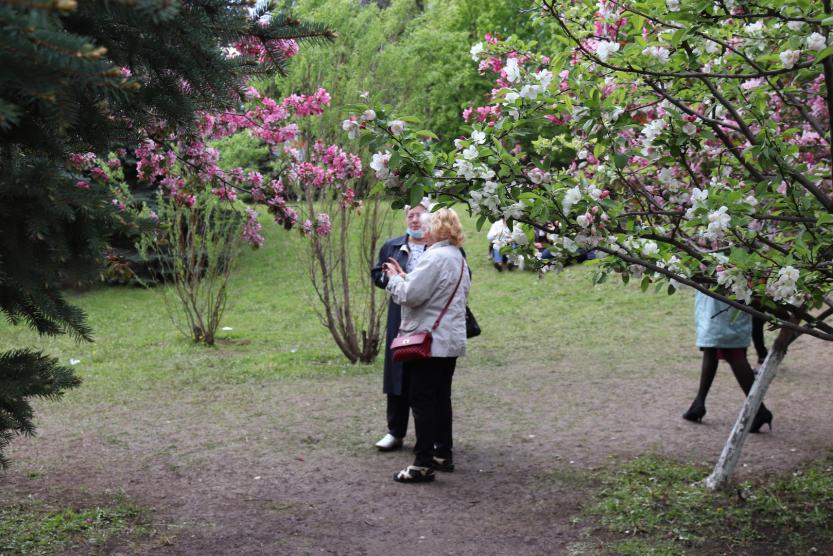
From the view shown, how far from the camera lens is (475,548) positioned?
16.0 feet

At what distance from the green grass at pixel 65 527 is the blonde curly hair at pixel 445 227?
247cm

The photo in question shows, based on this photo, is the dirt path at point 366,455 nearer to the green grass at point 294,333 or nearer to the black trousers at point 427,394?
the black trousers at point 427,394

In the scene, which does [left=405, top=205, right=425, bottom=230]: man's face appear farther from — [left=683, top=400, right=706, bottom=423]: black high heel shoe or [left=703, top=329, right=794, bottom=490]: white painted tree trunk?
[left=683, top=400, right=706, bottom=423]: black high heel shoe

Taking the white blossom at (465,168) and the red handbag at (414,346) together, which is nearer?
the white blossom at (465,168)

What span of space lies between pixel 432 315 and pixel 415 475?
1043mm

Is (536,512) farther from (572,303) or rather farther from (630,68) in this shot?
(572,303)

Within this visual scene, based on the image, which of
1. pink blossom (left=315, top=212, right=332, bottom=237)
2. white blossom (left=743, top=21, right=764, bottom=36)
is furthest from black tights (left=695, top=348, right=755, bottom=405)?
white blossom (left=743, top=21, right=764, bottom=36)

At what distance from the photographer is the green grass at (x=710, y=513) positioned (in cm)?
480

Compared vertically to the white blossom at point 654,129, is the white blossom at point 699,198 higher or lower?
lower

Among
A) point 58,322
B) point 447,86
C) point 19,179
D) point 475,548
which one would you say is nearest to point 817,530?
point 475,548

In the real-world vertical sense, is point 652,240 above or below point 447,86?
below

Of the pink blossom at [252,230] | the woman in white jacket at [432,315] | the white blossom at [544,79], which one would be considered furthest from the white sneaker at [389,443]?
the white blossom at [544,79]

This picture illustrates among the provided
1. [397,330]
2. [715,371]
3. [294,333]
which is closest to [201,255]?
[294,333]

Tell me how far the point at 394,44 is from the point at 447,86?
1478cm
